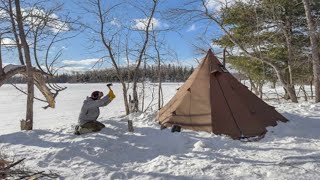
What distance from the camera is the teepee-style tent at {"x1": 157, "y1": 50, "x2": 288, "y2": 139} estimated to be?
29.8 feet

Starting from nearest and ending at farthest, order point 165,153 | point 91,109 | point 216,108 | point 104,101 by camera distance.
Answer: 1. point 165,153
2. point 104,101
3. point 91,109
4. point 216,108

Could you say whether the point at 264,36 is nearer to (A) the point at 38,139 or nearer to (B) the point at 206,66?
(B) the point at 206,66

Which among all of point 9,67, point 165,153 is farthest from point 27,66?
point 165,153

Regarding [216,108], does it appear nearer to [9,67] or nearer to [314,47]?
[9,67]

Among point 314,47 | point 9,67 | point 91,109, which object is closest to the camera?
point 91,109

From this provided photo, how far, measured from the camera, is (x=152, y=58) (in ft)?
58.7

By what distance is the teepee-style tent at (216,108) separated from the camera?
909 centimetres

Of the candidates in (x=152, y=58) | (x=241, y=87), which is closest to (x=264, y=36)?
(x=152, y=58)

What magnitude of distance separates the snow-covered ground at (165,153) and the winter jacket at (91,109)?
1.56 ft

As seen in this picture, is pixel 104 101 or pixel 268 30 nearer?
pixel 104 101

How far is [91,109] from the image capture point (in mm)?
8930

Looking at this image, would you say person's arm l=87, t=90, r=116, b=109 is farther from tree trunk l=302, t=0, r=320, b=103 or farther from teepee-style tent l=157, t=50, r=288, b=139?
tree trunk l=302, t=0, r=320, b=103

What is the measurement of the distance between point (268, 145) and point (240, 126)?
1.31 metres

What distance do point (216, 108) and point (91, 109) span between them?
3146 millimetres
